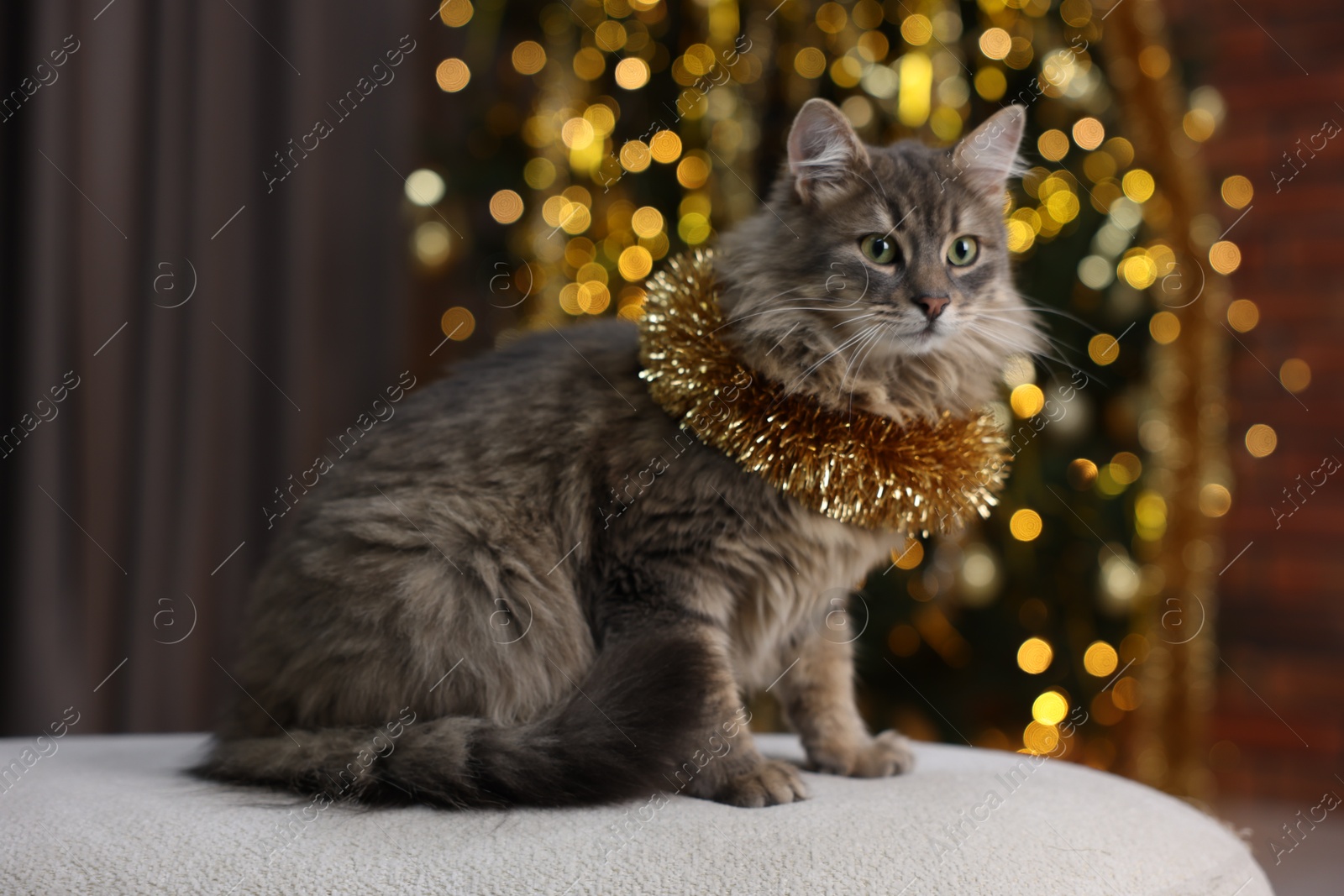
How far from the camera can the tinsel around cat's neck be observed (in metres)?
1.20

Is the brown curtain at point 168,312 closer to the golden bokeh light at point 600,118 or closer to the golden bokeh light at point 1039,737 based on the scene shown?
the golden bokeh light at point 600,118

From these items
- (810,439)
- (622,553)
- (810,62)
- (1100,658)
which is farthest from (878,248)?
(1100,658)

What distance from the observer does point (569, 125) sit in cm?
225

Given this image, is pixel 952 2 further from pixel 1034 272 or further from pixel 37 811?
pixel 37 811

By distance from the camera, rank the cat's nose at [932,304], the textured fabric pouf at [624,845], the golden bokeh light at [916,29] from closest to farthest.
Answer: the textured fabric pouf at [624,845] → the cat's nose at [932,304] → the golden bokeh light at [916,29]

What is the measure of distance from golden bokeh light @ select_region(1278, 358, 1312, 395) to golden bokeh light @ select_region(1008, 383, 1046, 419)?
4.25ft

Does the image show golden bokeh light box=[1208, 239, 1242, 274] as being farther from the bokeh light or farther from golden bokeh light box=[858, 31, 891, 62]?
the bokeh light

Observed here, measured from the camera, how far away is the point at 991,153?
133 cm

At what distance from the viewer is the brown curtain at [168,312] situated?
2.00 metres

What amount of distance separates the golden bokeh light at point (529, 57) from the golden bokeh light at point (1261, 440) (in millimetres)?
2300

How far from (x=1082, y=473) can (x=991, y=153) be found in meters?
1.03

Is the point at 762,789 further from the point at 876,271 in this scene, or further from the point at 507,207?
the point at 507,207

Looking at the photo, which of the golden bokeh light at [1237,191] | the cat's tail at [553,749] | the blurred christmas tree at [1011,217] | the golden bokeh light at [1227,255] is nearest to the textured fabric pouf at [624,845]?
the cat's tail at [553,749]

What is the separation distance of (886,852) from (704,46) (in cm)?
175
